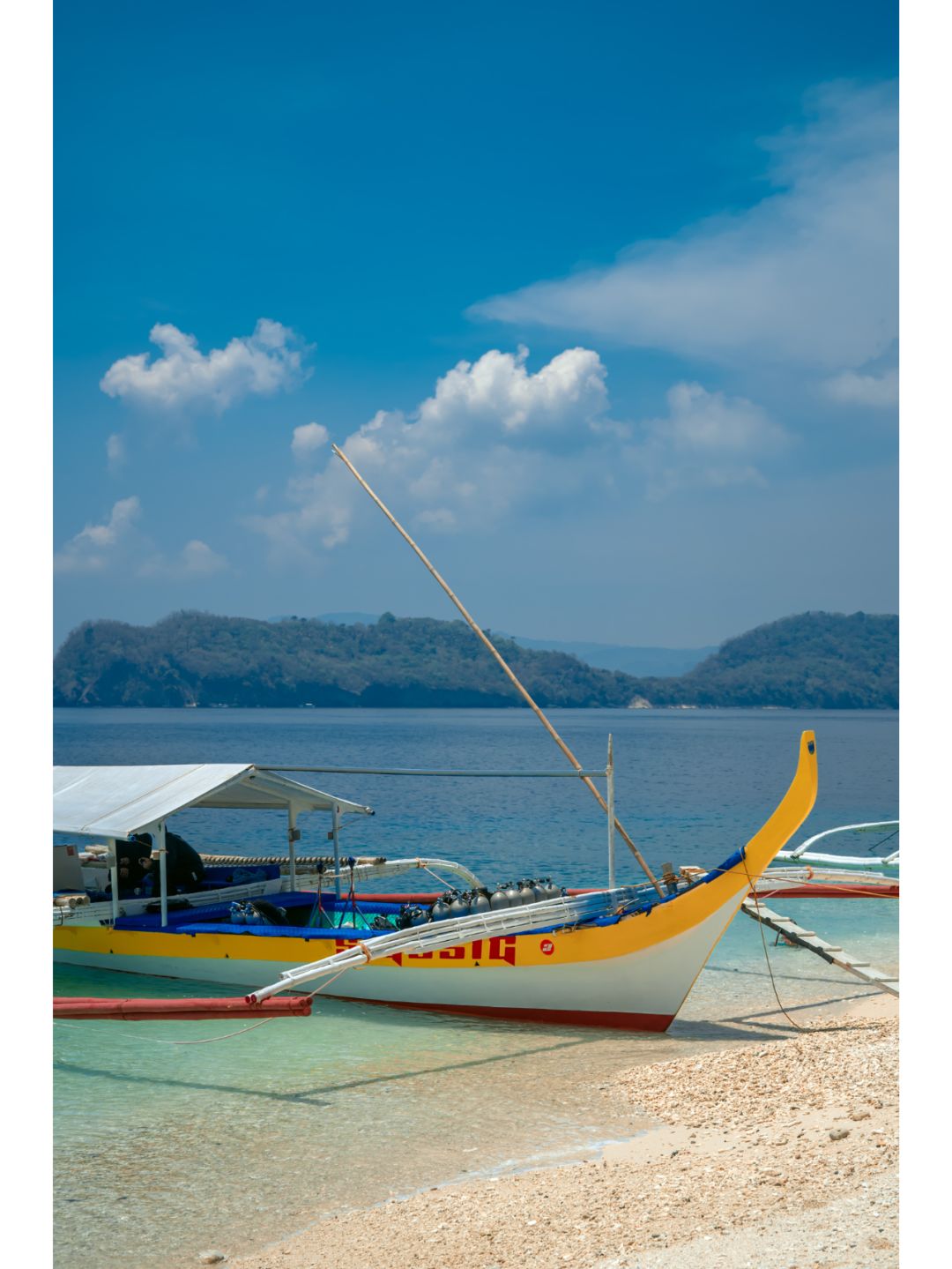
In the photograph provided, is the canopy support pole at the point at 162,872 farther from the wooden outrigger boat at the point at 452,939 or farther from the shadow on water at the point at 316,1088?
the shadow on water at the point at 316,1088

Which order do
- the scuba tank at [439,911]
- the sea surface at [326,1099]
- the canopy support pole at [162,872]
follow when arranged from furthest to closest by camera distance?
the canopy support pole at [162,872]
the scuba tank at [439,911]
the sea surface at [326,1099]

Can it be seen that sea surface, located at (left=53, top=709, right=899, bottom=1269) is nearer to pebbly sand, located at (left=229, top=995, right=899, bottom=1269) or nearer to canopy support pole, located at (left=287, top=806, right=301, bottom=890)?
pebbly sand, located at (left=229, top=995, right=899, bottom=1269)

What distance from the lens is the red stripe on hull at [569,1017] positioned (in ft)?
28.9

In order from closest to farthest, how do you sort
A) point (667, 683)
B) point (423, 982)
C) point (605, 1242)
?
point (605, 1242) < point (423, 982) < point (667, 683)

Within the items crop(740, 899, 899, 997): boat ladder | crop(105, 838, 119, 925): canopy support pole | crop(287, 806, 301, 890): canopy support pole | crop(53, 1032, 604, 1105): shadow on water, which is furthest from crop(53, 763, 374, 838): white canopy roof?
Result: crop(740, 899, 899, 997): boat ladder

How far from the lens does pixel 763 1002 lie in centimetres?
1010

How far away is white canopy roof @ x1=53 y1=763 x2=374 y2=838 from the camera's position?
10.3 metres

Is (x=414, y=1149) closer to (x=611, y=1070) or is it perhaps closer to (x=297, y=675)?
(x=611, y=1070)

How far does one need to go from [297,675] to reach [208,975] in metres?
123

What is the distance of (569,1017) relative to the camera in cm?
895

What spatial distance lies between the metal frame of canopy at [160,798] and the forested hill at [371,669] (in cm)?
10327

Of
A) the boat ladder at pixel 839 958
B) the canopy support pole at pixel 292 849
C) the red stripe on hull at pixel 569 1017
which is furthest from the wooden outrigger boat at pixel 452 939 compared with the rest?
the boat ladder at pixel 839 958
